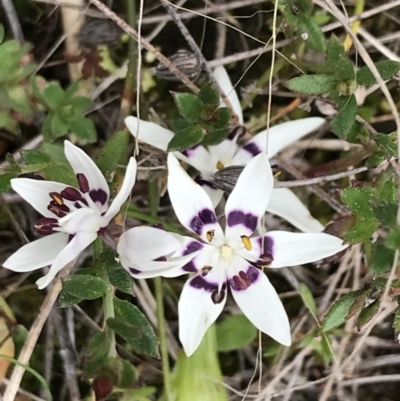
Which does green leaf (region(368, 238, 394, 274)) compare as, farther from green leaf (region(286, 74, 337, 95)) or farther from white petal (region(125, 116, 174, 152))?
white petal (region(125, 116, 174, 152))

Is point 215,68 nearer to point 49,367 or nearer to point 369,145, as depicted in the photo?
point 369,145

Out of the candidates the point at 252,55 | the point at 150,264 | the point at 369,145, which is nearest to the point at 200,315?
the point at 150,264

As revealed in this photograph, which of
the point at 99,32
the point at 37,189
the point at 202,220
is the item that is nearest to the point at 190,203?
the point at 202,220

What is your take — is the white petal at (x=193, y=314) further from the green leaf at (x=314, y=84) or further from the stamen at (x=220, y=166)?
the green leaf at (x=314, y=84)

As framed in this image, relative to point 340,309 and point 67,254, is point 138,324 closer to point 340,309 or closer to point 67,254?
point 67,254

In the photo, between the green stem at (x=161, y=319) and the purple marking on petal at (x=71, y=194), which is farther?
the green stem at (x=161, y=319)

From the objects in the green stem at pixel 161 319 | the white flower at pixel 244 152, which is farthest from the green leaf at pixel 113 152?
the green stem at pixel 161 319
